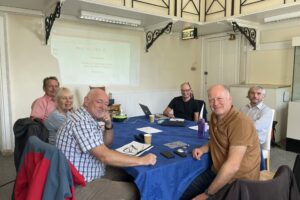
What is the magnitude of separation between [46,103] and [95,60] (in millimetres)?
1873

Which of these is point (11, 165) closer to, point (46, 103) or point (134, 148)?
point (46, 103)

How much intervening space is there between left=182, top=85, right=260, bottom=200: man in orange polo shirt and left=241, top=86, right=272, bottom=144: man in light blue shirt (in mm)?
921

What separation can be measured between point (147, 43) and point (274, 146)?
10.2ft

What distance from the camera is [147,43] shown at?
5.14 metres

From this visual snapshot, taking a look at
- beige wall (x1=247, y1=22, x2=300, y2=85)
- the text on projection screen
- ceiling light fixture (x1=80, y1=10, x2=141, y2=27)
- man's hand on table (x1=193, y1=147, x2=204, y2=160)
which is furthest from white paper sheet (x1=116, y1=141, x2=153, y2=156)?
beige wall (x1=247, y1=22, x2=300, y2=85)

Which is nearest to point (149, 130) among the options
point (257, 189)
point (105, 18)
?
point (257, 189)

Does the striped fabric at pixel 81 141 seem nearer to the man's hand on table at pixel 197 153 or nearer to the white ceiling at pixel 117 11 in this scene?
the man's hand on table at pixel 197 153

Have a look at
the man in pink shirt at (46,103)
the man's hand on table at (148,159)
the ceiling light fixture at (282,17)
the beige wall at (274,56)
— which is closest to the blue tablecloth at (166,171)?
the man's hand on table at (148,159)

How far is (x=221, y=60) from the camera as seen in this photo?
5480 mm

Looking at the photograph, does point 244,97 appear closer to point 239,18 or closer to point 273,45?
point 273,45

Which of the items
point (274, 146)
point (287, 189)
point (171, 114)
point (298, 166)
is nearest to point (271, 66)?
point (274, 146)

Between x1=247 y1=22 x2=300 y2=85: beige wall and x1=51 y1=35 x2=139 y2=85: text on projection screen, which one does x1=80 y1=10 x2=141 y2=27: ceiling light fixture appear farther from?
x1=247 y1=22 x2=300 y2=85: beige wall

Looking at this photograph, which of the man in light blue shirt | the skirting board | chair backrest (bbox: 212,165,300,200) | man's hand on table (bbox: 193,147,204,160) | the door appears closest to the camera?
chair backrest (bbox: 212,165,300,200)

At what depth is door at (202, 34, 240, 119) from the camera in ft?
17.2
